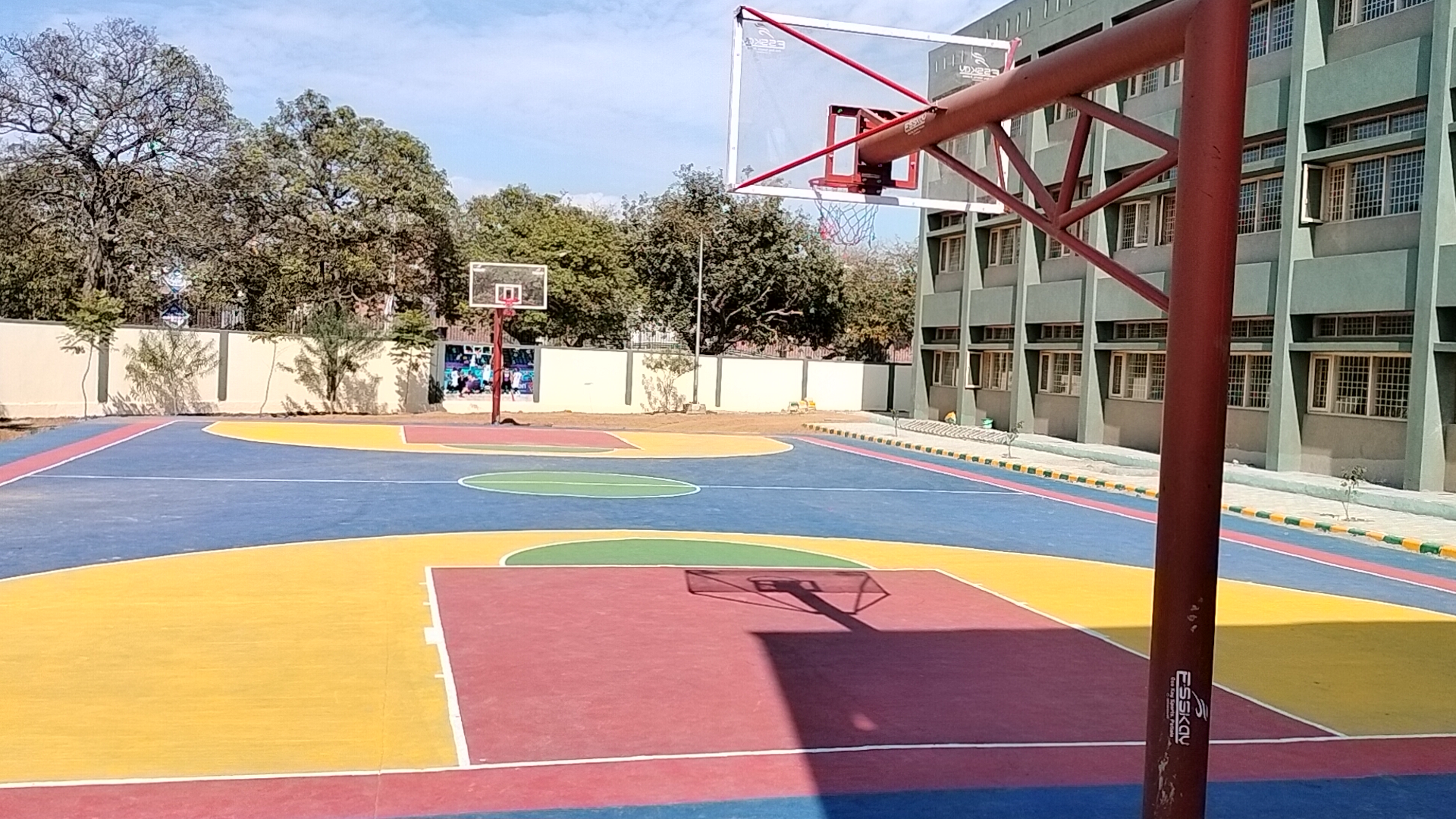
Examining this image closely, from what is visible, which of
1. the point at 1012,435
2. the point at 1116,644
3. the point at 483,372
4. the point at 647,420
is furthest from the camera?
the point at 483,372

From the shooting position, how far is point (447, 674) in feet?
24.8

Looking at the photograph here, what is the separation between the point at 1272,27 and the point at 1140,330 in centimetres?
752

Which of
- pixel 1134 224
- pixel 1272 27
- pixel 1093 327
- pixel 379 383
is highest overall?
pixel 1272 27

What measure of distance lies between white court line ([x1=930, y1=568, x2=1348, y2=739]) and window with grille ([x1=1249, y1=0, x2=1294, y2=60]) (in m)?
18.1

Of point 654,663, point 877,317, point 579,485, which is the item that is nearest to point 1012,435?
point 579,485

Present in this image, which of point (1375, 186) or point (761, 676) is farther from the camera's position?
point (1375, 186)

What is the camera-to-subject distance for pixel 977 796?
18.6 feet

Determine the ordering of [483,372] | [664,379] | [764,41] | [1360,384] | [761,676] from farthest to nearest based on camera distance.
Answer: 1. [664,379]
2. [483,372]
3. [1360,384]
4. [764,41]
5. [761,676]

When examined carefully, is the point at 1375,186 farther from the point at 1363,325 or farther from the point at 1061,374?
the point at 1061,374

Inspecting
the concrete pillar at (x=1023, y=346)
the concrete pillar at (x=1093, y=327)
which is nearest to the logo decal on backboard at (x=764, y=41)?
the concrete pillar at (x=1093, y=327)

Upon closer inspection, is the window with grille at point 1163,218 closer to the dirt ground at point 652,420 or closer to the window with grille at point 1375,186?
the window with grille at point 1375,186

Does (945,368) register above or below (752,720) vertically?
above

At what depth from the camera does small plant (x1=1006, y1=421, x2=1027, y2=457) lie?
96.9 ft

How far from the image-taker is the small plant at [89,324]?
30547mm
